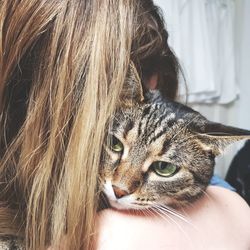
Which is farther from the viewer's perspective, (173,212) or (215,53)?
(215,53)

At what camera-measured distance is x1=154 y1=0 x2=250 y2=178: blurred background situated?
204cm

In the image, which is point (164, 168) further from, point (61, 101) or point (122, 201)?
point (61, 101)

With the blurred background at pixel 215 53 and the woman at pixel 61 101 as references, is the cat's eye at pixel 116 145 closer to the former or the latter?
the woman at pixel 61 101

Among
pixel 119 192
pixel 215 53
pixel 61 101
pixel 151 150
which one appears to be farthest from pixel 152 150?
pixel 215 53

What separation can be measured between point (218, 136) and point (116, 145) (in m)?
0.21

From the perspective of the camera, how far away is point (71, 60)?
70 cm

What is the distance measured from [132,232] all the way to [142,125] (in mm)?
220

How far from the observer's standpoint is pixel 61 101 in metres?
0.71

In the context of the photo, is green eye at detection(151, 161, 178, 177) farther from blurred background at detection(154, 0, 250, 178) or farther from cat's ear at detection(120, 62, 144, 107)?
blurred background at detection(154, 0, 250, 178)

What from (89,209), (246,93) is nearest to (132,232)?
(89,209)

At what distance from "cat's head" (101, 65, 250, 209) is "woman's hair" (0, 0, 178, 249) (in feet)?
0.20

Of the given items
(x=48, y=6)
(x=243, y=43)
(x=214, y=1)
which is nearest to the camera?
(x=48, y=6)

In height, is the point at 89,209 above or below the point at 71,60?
below

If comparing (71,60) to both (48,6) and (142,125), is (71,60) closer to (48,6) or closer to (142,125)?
(48,6)
